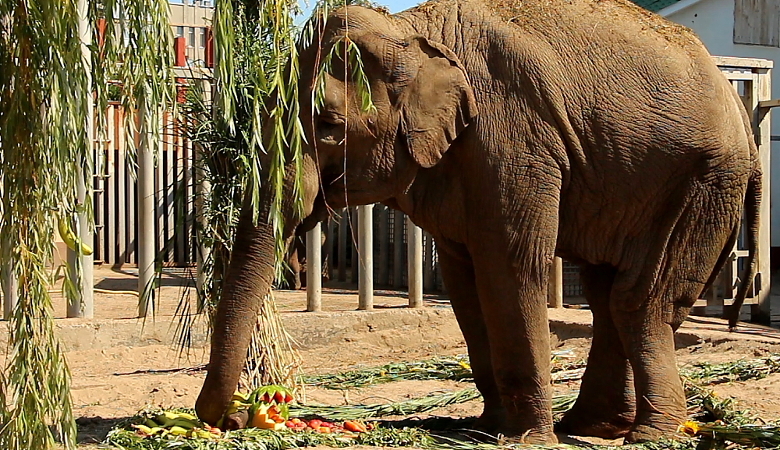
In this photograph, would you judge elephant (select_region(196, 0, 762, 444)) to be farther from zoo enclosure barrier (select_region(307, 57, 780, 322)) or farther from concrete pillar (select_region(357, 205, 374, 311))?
zoo enclosure barrier (select_region(307, 57, 780, 322))

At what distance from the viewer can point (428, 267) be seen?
47.8 ft

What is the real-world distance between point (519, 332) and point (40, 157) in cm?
278

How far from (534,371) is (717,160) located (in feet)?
5.11

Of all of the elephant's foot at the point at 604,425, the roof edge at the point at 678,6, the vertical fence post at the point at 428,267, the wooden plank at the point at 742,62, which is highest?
the roof edge at the point at 678,6

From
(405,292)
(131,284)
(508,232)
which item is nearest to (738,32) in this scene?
(405,292)

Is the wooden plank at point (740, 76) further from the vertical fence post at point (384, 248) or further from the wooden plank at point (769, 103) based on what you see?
the vertical fence post at point (384, 248)

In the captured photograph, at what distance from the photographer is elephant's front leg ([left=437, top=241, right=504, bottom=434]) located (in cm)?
662

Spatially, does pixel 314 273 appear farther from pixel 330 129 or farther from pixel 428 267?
pixel 330 129

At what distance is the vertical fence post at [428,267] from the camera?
14469 mm

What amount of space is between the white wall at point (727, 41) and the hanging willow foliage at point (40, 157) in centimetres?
1676

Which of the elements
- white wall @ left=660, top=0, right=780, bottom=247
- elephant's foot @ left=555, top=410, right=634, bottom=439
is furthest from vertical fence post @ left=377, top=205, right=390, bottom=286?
elephant's foot @ left=555, top=410, right=634, bottom=439

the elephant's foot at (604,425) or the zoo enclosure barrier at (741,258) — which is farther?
the zoo enclosure barrier at (741,258)

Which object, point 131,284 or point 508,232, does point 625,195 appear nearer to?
point 508,232

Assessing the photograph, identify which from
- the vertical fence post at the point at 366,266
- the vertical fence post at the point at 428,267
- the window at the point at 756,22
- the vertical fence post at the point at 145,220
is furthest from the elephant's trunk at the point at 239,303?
the window at the point at 756,22
